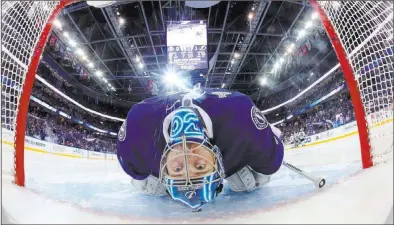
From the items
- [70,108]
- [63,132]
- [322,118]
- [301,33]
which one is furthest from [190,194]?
[70,108]

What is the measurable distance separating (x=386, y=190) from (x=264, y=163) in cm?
61

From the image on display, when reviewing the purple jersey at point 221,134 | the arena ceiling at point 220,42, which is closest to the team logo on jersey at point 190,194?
the purple jersey at point 221,134

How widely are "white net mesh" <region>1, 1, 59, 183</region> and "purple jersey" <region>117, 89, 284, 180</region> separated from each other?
1.49 feet

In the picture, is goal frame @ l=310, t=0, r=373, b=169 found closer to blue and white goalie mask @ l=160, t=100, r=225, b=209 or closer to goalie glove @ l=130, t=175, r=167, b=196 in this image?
blue and white goalie mask @ l=160, t=100, r=225, b=209

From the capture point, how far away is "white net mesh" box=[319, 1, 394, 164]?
3.85ft

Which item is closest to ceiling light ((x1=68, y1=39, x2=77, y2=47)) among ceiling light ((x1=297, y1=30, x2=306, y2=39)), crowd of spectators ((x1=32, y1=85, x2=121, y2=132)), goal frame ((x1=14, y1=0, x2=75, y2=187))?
crowd of spectators ((x1=32, y1=85, x2=121, y2=132))

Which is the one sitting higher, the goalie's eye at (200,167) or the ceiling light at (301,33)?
the ceiling light at (301,33)

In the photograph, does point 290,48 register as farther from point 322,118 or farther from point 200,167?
point 200,167

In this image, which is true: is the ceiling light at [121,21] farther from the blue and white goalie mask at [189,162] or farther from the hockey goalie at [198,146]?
the blue and white goalie mask at [189,162]

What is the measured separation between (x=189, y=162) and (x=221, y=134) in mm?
325

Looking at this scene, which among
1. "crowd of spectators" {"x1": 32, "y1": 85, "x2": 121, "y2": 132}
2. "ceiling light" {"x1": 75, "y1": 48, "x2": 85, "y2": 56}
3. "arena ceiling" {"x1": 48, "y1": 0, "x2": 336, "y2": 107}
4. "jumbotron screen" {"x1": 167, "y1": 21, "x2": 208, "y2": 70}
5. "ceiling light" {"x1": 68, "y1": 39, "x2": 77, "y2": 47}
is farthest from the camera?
"crowd of spectators" {"x1": 32, "y1": 85, "x2": 121, "y2": 132}

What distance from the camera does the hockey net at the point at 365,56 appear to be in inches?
45.8

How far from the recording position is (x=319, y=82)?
1141 cm

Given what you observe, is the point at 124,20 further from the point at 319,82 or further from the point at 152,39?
the point at 319,82
